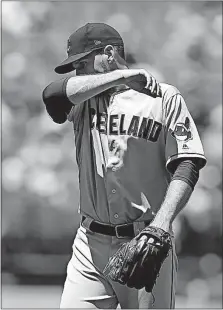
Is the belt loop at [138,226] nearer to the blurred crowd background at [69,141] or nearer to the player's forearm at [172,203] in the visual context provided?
the player's forearm at [172,203]

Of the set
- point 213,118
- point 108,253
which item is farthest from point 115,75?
point 213,118

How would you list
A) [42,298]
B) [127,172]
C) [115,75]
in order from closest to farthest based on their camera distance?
[115,75] < [127,172] < [42,298]

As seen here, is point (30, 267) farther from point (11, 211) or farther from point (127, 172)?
point (127, 172)

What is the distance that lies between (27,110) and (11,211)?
0.85m

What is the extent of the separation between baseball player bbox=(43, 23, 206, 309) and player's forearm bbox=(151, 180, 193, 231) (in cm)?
5

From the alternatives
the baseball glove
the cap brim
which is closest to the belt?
the baseball glove

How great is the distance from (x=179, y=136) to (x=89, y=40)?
1.60 ft

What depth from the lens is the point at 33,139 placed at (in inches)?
236

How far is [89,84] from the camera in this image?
2.50 metres

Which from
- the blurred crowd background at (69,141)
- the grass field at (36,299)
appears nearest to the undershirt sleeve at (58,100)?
the grass field at (36,299)

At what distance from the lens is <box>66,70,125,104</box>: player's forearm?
8.05 feet

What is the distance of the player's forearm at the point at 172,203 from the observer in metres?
2.38

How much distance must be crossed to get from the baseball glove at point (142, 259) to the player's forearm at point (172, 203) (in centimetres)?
3

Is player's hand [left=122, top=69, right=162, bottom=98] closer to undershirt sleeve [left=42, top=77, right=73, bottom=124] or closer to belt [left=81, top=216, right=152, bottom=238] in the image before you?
undershirt sleeve [left=42, top=77, right=73, bottom=124]
